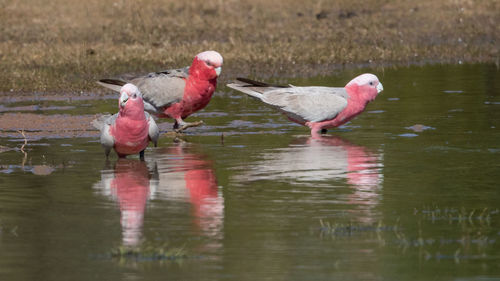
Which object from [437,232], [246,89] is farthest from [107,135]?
[437,232]

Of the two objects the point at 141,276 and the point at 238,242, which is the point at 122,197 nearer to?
the point at 238,242

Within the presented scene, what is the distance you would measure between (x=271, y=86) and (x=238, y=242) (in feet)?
25.0

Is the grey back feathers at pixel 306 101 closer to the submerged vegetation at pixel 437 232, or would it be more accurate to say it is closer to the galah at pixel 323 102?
the galah at pixel 323 102

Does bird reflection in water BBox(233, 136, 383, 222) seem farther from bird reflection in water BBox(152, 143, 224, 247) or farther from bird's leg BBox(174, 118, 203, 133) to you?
bird's leg BBox(174, 118, 203, 133)

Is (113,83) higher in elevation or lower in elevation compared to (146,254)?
higher

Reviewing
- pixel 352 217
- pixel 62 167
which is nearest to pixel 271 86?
pixel 62 167

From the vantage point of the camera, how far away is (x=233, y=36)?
1112 inches

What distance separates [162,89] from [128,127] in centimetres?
317

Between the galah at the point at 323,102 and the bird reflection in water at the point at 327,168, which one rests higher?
the galah at the point at 323,102

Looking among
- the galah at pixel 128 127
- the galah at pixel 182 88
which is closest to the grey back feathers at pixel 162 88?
the galah at pixel 182 88

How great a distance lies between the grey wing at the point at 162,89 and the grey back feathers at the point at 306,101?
3.18ft

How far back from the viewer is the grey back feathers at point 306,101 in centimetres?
1476

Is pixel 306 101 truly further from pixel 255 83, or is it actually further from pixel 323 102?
pixel 255 83

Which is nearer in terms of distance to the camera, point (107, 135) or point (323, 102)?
point (107, 135)
